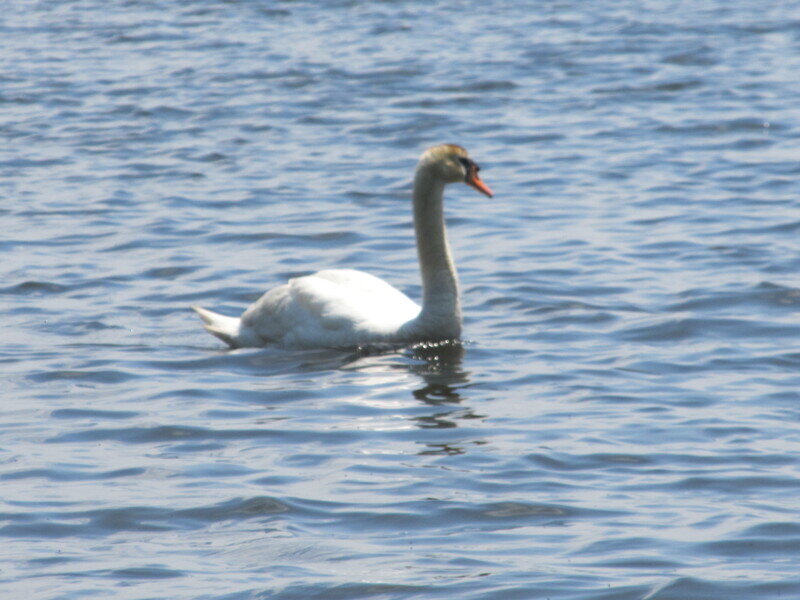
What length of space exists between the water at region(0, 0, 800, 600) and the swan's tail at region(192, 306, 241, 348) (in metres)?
0.18

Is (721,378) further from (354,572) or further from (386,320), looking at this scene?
(354,572)

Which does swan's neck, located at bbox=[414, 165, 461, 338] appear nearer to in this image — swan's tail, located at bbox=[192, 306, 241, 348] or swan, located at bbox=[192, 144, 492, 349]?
swan, located at bbox=[192, 144, 492, 349]

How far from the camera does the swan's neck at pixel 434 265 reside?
10.1 metres

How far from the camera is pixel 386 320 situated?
10.2 meters

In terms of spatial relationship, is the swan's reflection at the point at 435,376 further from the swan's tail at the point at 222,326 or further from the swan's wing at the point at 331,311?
the swan's tail at the point at 222,326

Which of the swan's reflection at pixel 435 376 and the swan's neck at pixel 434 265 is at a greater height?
the swan's neck at pixel 434 265

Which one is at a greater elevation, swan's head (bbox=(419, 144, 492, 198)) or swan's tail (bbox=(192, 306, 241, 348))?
swan's head (bbox=(419, 144, 492, 198))

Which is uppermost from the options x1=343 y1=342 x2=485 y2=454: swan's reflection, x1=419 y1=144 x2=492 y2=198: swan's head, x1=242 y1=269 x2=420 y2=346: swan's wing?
x1=419 y1=144 x2=492 y2=198: swan's head

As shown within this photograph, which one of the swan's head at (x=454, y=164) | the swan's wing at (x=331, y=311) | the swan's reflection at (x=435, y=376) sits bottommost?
the swan's reflection at (x=435, y=376)

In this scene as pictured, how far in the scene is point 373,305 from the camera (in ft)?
33.6

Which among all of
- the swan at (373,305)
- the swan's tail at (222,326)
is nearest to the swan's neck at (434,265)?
the swan at (373,305)

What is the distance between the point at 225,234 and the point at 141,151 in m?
4.27

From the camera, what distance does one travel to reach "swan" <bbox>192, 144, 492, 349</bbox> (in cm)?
1011

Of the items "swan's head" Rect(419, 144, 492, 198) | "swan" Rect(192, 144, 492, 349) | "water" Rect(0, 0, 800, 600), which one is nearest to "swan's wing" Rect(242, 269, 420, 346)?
"swan" Rect(192, 144, 492, 349)
